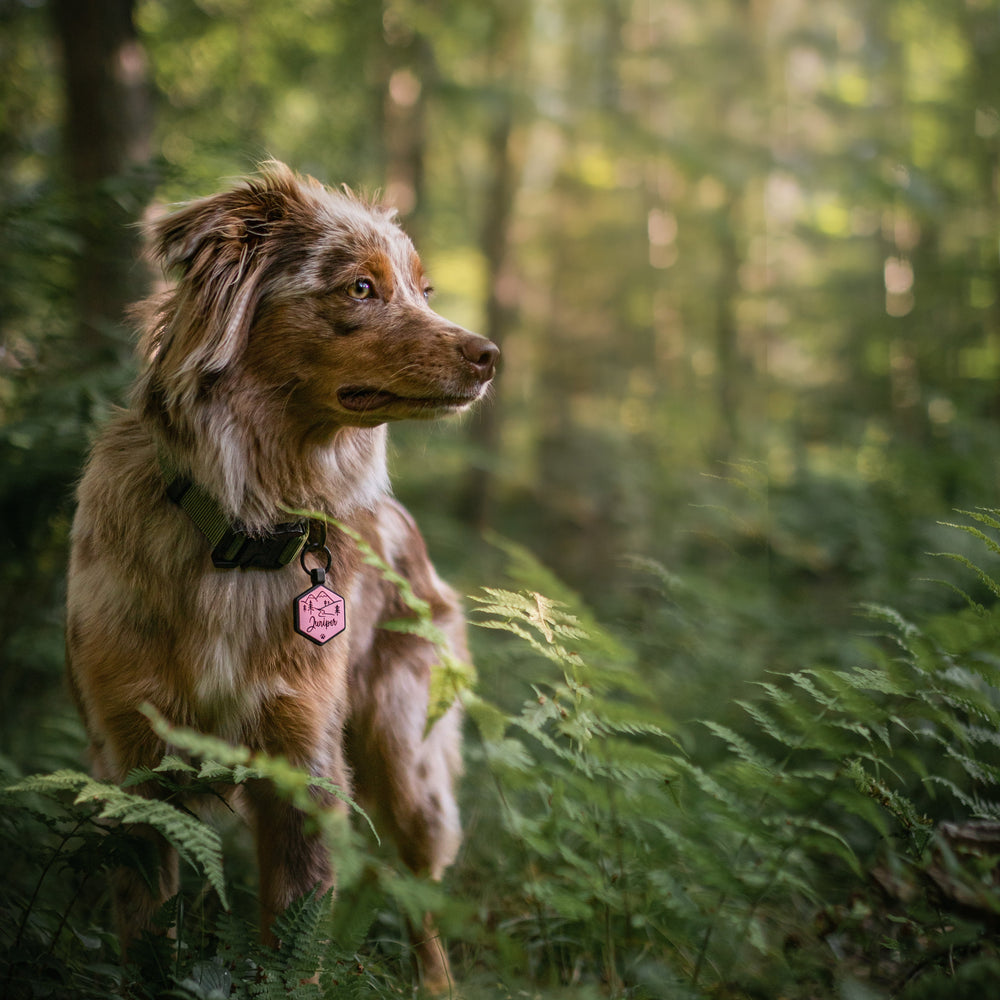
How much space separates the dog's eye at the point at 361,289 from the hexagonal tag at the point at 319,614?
3.76 ft

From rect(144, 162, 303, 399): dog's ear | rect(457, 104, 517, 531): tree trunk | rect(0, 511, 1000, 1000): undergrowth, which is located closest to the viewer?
rect(0, 511, 1000, 1000): undergrowth

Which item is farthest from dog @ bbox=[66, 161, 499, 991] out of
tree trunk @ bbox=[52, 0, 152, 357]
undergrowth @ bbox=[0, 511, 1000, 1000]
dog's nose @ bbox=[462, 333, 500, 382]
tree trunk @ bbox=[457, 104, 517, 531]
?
tree trunk @ bbox=[457, 104, 517, 531]

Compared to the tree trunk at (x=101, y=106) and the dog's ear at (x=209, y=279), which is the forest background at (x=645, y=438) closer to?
the tree trunk at (x=101, y=106)

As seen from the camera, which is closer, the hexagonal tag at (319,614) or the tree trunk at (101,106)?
the hexagonal tag at (319,614)

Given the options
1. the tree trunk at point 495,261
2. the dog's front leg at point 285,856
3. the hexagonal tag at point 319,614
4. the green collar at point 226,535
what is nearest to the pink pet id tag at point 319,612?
the hexagonal tag at point 319,614

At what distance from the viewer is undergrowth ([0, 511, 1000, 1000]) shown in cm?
193

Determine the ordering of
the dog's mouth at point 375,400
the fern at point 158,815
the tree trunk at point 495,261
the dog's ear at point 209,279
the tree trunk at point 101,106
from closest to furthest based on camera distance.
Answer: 1. the fern at point 158,815
2. the dog's ear at point 209,279
3. the dog's mouth at point 375,400
4. the tree trunk at point 101,106
5. the tree trunk at point 495,261

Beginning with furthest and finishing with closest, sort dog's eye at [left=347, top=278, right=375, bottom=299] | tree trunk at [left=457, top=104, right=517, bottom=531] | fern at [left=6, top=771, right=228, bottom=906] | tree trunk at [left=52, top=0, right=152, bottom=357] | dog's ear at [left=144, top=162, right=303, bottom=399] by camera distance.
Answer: tree trunk at [left=457, top=104, right=517, bottom=531], tree trunk at [left=52, top=0, right=152, bottom=357], dog's eye at [left=347, top=278, right=375, bottom=299], dog's ear at [left=144, top=162, right=303, bottom=399], fern at [left=6, top=771, right=228, bottom=906]

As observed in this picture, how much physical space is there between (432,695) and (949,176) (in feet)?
46.3

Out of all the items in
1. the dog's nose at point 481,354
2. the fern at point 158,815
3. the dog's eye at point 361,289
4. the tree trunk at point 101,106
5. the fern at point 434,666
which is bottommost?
the fern at point 158,815

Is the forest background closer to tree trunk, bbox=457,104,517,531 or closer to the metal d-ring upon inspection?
tree trunk, bbox=457,104,517,531

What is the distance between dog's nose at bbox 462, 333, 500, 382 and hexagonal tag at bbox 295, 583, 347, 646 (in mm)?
1000

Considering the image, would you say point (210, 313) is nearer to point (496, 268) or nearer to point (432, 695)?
point (432, 695)

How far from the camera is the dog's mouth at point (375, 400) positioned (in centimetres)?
280
